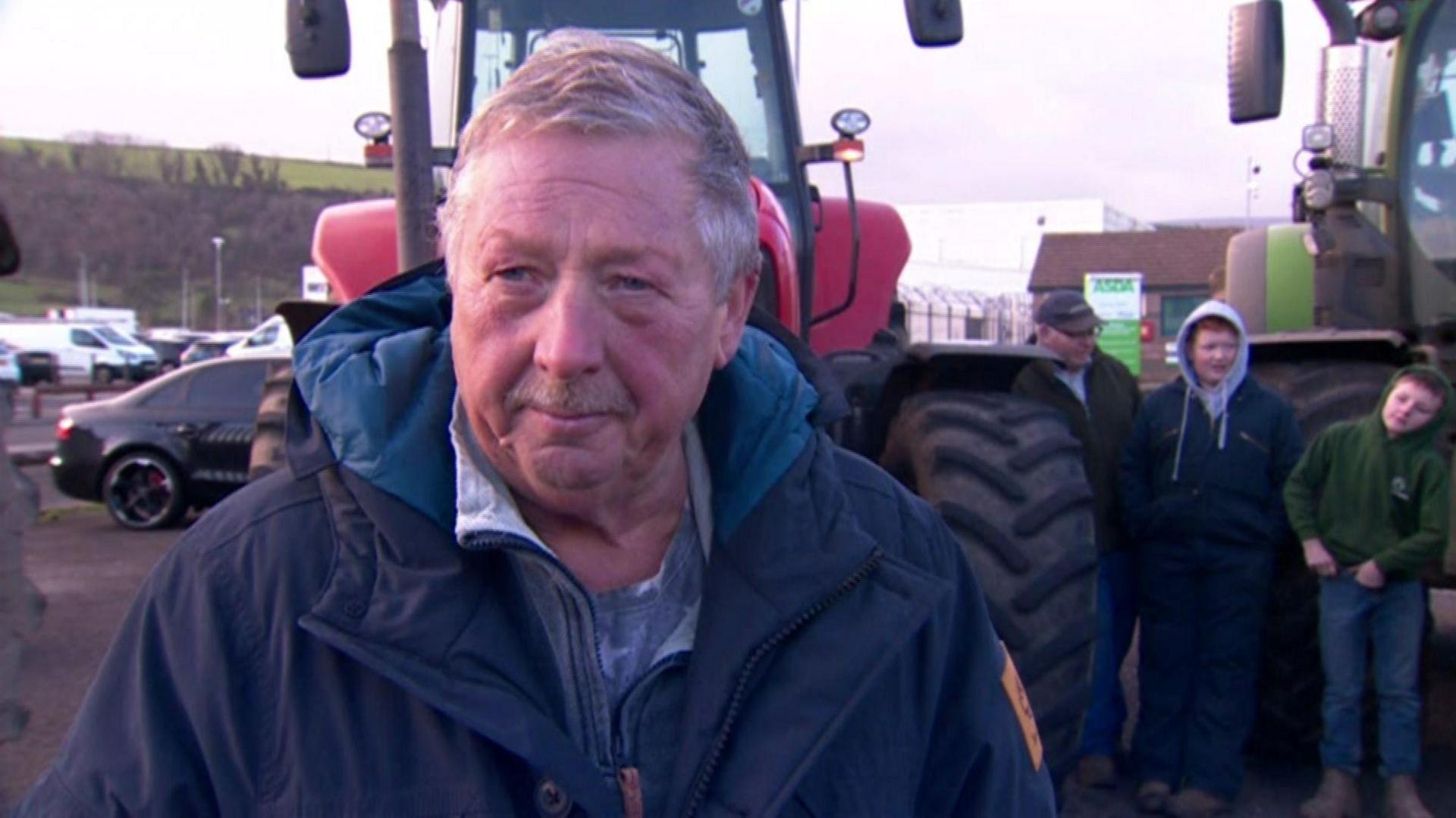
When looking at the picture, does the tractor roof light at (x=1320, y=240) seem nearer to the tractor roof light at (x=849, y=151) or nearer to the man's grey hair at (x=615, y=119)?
the tractor roof light at (x=849, y=151)

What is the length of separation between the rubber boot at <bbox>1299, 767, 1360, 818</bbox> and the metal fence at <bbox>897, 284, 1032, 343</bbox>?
2030cm

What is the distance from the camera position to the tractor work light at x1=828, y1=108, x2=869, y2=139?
16.9 ft

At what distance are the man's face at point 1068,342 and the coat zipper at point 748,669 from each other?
3.52m

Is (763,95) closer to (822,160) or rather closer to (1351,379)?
(822,160)

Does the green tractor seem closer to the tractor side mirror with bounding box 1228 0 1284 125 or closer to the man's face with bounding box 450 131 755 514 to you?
the tractor side mirror with bounding box 1228 0 1284 125

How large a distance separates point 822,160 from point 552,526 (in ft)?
11.8

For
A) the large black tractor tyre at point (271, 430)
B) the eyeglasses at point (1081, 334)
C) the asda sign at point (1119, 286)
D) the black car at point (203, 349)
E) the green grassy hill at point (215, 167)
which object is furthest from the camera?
the black car at point (203, 349)

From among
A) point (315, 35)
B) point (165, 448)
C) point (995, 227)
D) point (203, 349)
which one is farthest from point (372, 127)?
point (995, 227)

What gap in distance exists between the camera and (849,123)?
517cm

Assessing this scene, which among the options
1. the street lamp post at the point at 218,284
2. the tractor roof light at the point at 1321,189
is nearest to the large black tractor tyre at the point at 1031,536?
the tractor roof light at the point at 1321,189

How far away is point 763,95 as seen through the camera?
5.23 meters

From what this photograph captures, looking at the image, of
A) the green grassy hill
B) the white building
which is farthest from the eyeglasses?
the white building

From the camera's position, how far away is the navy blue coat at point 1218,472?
4867mm

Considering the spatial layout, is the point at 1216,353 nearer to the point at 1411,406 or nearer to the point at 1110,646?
the point at 1411,406
